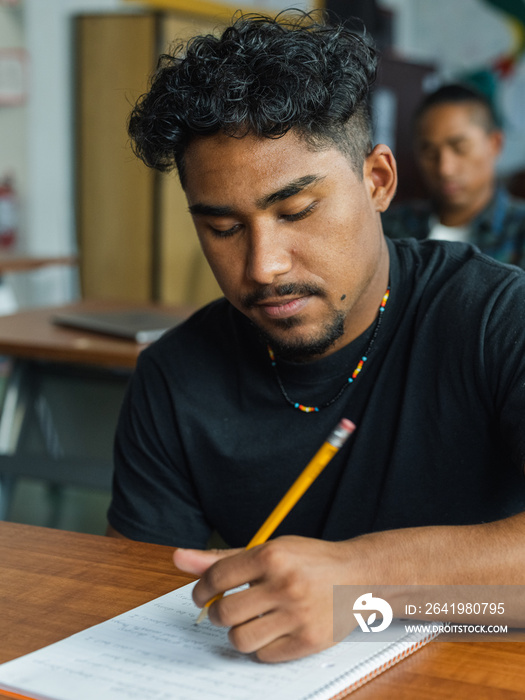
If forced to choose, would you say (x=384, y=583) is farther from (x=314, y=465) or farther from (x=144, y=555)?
(x=144, y=555)

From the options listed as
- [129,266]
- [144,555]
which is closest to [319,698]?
[144,555]

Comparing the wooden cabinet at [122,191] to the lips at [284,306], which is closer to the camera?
the lips at [284,306]

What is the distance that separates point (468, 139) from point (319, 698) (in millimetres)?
2756

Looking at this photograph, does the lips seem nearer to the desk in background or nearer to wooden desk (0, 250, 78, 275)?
the desk in background

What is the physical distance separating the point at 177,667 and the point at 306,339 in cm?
45

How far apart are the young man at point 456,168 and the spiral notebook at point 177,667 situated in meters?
2.40

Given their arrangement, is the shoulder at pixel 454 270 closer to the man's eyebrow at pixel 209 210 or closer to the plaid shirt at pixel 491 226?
the man's eyebrow at pixel 209 210

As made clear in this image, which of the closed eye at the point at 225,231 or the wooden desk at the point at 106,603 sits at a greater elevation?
the closed eye at the point at 225,231

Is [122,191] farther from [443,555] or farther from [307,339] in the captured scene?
[443,555]

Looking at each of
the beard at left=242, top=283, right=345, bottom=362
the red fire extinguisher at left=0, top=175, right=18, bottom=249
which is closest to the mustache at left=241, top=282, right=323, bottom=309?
the beard at left=242, top=283, right=345, bottom=362

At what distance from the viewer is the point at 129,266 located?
14.6ft

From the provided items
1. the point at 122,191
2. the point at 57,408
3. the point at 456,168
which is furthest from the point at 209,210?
the point at 122,191

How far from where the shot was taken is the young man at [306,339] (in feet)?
3.15

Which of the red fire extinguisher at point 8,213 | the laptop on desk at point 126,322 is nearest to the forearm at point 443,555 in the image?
the laptop on desk at point 126,322
